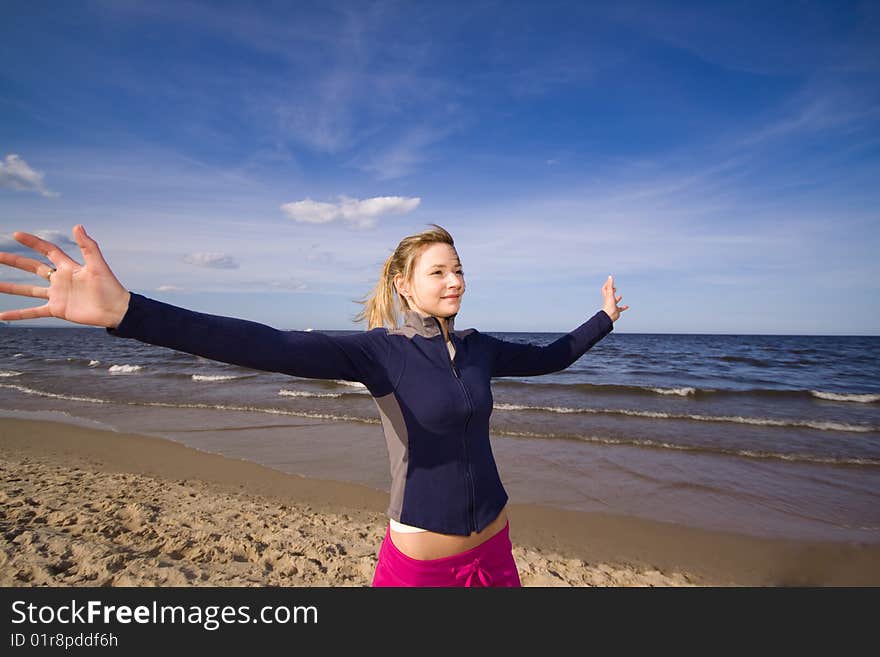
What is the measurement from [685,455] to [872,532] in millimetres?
3598

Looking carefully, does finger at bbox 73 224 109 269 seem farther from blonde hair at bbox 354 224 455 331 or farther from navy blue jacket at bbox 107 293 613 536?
blonde hair at bbox 354 224 455 331

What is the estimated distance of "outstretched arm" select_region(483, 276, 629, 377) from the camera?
2.70 m

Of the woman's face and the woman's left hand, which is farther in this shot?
the woman's left hand

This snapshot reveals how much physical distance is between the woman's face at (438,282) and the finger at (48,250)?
142 cm

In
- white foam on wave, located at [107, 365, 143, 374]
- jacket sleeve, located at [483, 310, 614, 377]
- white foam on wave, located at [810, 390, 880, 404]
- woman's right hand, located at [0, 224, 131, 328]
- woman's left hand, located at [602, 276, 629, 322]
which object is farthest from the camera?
white foam on wave, located at [107, 365, 143, 374]

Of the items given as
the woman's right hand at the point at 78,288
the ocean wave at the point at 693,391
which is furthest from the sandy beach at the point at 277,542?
the ocean wave at the point at 693,391

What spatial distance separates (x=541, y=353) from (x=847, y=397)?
21.7 meters

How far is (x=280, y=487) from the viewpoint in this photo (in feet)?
24.9

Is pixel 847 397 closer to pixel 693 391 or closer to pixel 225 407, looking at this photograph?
pixel 693 391

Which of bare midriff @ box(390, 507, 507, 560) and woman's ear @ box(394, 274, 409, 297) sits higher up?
woman's ear @ box(394, 274, 409, 297)

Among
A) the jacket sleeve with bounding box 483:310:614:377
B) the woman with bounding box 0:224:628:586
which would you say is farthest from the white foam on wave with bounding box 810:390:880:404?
the woman with bounding box 0:224:628:586

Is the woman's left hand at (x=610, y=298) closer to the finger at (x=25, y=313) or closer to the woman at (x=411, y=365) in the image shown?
the woman at (x=411, y=365)
